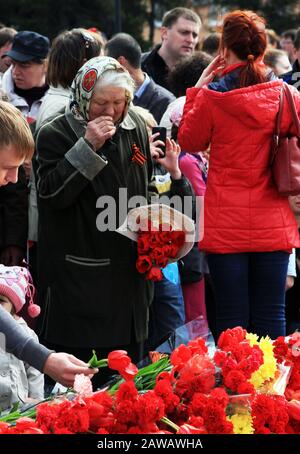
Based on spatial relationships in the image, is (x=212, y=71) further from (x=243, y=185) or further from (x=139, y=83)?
(x=139, y=83)

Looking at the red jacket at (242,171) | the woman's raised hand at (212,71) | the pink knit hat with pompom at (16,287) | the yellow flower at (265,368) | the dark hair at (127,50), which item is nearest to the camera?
the yellow flower at (265,368)

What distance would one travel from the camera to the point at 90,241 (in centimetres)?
418

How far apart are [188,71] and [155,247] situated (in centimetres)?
198

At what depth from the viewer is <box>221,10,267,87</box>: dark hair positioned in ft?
14.9

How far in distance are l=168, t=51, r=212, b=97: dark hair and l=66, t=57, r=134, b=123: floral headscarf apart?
1.67m

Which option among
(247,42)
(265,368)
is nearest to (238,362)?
(265,368)

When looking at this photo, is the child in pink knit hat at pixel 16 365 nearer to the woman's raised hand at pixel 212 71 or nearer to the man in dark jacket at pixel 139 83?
the woman's raised hand at pixel 212 71

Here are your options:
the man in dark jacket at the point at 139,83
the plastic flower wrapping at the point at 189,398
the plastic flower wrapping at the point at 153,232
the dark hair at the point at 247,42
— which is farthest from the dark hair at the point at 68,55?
the plastic flower wrapping at the point at 189,398

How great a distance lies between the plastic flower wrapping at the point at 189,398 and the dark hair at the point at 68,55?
7.35 ft

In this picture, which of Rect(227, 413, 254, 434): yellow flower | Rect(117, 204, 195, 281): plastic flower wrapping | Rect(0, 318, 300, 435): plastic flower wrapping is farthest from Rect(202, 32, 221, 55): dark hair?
Rect(227, 413, 254, 434): yellow flower

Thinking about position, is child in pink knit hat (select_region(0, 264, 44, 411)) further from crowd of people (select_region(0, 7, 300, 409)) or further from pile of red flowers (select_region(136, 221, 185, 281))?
pile of red flowers (select_region(136, 221, 185, 281))

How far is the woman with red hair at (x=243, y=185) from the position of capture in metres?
4.50

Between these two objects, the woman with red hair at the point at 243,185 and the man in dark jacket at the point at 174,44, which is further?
the man in dark jacket at the point at 174,44

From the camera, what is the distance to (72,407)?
88.9 inches
